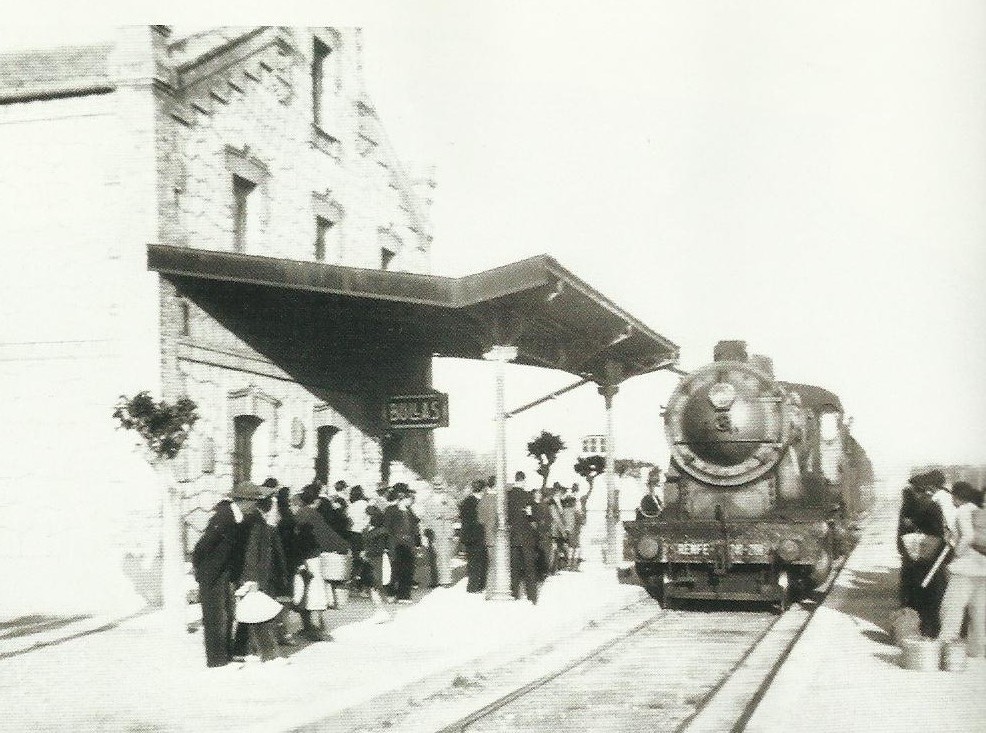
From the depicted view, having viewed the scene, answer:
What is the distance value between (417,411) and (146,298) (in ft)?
15.1

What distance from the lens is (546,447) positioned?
21188mm

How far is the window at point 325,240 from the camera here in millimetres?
17984

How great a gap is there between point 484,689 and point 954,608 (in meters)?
3.51

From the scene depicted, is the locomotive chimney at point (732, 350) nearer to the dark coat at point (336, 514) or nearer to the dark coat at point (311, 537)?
the dark coat at point (336, 514)

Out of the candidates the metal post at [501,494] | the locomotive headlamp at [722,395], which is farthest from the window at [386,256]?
the locomotive headlamp at [722,395]

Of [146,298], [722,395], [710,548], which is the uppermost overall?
[146,298]

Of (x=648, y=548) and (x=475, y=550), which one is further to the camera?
(x=475, y=550)

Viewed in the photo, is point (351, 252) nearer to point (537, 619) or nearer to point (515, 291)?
point (515, 291)

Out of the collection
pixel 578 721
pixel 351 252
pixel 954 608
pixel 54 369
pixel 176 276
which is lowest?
pixel 578 721

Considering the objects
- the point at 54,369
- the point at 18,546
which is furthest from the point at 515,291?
the point at 18,546

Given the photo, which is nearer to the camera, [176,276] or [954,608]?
[954,608]

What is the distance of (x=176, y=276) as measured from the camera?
13008 mm

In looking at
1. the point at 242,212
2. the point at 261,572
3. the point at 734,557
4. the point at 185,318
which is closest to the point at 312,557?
the point at 261,572

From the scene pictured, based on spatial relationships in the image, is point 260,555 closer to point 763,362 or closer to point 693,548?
point 693,548
